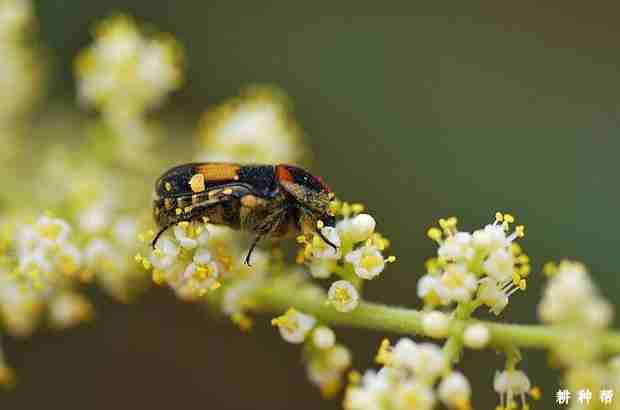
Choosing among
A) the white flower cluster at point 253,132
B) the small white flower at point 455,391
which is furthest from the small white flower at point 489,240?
the white flower cluster at point 253,132

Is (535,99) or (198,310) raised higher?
(535,99)

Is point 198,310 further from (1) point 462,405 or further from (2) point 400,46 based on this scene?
(1) point 462,405

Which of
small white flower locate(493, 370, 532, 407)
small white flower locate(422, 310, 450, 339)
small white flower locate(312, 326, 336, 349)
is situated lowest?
small white flower locate(493, 370, 532, 407)

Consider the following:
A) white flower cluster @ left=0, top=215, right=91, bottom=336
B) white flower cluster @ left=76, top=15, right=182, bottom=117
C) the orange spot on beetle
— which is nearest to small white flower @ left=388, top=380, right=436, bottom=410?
the orange spot on beetle

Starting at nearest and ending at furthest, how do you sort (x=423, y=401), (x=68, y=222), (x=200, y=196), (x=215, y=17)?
1. (x=423, y=401)
2. (x=200, y=196)
3. (x=68, y=222)
4. (x=215, y=17)

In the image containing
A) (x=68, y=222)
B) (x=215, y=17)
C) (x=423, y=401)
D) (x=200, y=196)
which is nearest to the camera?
(x=423, y=401)

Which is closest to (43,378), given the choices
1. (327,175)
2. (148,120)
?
(148,120)

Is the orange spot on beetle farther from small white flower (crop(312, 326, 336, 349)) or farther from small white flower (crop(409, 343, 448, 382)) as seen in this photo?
small white flower (crop(409, 343, 448, 382))
